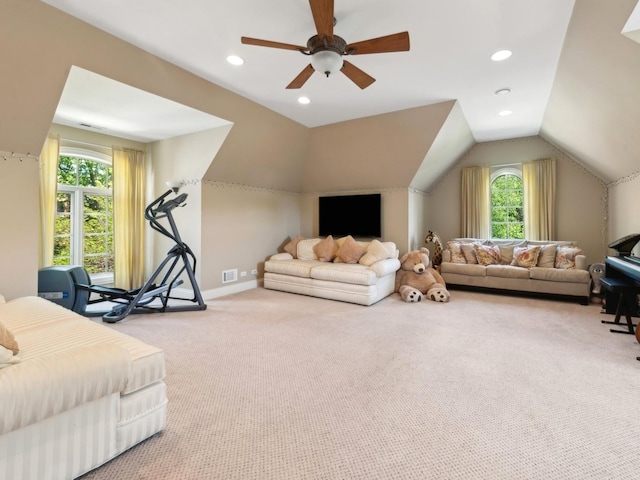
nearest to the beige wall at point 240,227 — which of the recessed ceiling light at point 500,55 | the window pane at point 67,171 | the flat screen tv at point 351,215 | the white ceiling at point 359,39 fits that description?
the flat screen tv at point 351,215

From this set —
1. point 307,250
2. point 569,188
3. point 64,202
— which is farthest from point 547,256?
point 64,202

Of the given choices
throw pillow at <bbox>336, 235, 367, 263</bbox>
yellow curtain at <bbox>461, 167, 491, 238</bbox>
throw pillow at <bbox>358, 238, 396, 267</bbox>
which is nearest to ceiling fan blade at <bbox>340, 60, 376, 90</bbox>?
throw pillow at <bbox>358, 238, 396, 267</bbox>

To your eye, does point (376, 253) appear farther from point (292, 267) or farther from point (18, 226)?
point (18, 226)

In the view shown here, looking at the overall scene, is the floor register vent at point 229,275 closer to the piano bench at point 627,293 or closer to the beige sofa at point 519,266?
the beige sofa at point 519,266

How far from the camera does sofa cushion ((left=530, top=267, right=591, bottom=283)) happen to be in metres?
4.62

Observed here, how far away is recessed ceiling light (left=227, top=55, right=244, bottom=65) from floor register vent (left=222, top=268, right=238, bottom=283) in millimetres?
3222

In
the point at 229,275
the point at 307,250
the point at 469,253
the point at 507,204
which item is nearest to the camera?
the point at 229,275

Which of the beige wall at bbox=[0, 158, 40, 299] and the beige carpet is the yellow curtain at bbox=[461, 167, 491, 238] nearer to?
the beige carpet

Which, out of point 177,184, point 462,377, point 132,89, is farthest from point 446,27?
point 177,184

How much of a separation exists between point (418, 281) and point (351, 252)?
4.07ft

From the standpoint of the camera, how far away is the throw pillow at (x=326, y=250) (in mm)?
5770

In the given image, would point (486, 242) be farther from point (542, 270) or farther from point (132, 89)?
point (132, 89)

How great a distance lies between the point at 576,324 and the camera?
3699mm

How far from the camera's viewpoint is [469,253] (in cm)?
574
